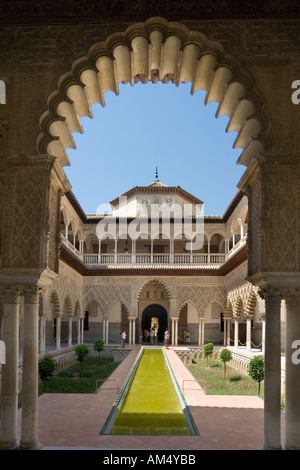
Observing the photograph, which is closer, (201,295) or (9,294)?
(9,294)

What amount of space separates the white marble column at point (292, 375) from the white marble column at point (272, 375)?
0.12m

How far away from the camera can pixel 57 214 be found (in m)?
7.07

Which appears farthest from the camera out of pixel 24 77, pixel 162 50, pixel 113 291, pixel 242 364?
pixel 113 291

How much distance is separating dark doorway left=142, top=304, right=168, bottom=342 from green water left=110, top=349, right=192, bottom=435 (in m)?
14.0

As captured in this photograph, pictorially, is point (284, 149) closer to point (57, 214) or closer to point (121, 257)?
point (57, 214)

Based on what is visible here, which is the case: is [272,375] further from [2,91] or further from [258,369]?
[2,91]

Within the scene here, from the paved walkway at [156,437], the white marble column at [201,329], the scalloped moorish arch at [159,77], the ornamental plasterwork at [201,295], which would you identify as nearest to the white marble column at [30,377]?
the paved walkway at [156,437]

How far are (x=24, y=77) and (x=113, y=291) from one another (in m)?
20.1

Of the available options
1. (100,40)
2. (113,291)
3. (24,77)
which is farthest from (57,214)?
(113,291)

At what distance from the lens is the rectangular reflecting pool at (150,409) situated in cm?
737

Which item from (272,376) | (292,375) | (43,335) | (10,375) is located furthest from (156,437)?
(43,335)

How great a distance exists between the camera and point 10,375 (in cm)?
585

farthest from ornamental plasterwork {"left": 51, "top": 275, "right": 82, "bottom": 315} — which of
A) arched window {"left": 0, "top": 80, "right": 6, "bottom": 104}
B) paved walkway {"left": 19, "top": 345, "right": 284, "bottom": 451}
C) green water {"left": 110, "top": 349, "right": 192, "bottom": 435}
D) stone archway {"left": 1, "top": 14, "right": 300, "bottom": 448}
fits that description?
arched window {"left": 0, "top": 80, "right": 6, "bottom": 104}

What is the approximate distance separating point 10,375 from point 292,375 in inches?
149
